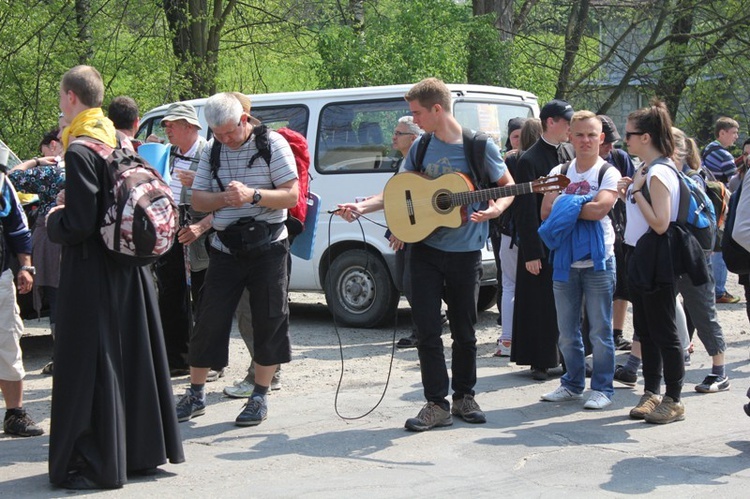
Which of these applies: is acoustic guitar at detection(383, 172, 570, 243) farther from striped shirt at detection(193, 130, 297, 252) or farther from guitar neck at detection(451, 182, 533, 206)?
striped shirt at detection(193, 130, 297, 252)

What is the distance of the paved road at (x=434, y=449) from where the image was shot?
5.34 metres

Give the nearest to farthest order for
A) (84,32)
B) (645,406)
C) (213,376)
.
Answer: (645,406)
(213,376)
(84,32)

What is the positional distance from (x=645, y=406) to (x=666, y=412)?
0.48 feet

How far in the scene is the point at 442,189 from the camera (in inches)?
254

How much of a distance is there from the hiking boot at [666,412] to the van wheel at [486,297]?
4.65 metres

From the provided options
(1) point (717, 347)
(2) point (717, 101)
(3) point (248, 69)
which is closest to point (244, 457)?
(1) point (717, 347)

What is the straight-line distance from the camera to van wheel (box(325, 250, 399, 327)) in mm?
10445

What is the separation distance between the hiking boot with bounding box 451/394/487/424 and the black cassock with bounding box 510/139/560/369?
1.35 meters

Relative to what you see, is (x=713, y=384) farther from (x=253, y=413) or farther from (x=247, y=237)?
(x=247, y=237)

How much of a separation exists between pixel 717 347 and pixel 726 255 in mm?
1434

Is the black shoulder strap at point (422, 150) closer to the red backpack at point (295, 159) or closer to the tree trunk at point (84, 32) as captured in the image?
the red backpack at point (295, 159)

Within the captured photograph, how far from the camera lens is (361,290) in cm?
1054

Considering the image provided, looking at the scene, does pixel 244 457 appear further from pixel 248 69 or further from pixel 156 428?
pixel 248 69

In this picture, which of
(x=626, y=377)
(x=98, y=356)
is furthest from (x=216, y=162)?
(x=626, y=377)
